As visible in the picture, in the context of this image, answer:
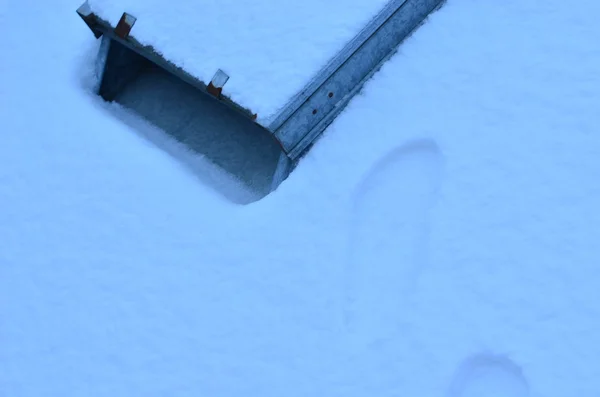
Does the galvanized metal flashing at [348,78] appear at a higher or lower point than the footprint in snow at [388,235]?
higher

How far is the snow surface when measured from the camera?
3.24 metres

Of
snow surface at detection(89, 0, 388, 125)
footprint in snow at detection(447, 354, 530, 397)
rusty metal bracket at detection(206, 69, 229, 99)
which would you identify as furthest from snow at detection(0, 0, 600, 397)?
rusty metal bracket at detection(206, 69, 229, 99)

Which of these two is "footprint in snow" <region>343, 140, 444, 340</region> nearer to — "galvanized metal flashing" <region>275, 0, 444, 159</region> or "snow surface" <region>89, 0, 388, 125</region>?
"galvanized metal flashing" <region>275, 0, 444, 159</region>

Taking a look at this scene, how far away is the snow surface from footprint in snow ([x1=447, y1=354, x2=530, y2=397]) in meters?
1.37

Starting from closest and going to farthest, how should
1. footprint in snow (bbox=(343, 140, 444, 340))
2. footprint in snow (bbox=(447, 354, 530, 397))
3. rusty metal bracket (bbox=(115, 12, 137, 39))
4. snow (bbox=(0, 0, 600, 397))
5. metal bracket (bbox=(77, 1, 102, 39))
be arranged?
footprint in snow (bbox=(447, 354, 530, 397)) → snow (bbox=(0, 0, 600, 397)) → footprint in snow (bbox=(343, 140, 444, 340)) → rusty metal bracket (bbox=(115, 12, 137, 39)) → metal bracket (bbox=(77, 1, 102, 39))

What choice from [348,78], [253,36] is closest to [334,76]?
[348,78]

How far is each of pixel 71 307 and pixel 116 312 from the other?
0.23m

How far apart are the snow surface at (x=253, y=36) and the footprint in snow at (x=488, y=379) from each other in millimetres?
1365

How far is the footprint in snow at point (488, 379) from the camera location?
9.08ft

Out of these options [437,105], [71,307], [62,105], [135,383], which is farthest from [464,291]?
[62,105]

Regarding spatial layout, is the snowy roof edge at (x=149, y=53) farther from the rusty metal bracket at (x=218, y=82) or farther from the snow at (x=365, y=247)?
the snow at (x=365, y=247)

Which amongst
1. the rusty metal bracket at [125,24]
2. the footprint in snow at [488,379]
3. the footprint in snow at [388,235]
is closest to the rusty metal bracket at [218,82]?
the rusty metal bracket at [125,24]

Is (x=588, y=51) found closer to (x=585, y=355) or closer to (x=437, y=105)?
(x=437, y=105)

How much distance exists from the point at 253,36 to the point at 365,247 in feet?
3.80
